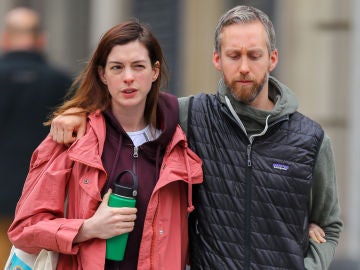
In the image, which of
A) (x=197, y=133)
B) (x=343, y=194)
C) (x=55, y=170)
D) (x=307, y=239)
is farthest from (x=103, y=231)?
(x=343, y=194)

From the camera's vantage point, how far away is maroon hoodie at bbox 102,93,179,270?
414 centimetres

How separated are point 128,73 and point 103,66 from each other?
5.6 inches

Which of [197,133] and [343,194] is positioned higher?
[197,133]

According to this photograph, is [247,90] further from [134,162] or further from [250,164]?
[134,162]

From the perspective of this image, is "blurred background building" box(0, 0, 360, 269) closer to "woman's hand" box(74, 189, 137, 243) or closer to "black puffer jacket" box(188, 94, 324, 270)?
"black puffer jacket" box(188, 94, 324, 270)

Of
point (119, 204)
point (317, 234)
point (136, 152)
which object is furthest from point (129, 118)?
point (317, 234)

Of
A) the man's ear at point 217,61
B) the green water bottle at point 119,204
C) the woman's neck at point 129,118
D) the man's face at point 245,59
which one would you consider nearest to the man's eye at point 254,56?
the man's face at point 245,59

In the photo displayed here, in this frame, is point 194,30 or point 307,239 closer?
point 307,239

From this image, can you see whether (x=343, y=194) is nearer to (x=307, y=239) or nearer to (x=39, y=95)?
(x=39, y=95)

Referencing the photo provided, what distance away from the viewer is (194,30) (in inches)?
422

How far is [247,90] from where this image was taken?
4.23 m

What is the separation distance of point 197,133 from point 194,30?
21.2 ft

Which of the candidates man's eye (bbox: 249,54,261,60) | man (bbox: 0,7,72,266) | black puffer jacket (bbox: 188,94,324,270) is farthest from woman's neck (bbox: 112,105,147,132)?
man (bbox: 0,7,72,266)

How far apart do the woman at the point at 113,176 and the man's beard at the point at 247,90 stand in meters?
0.27
